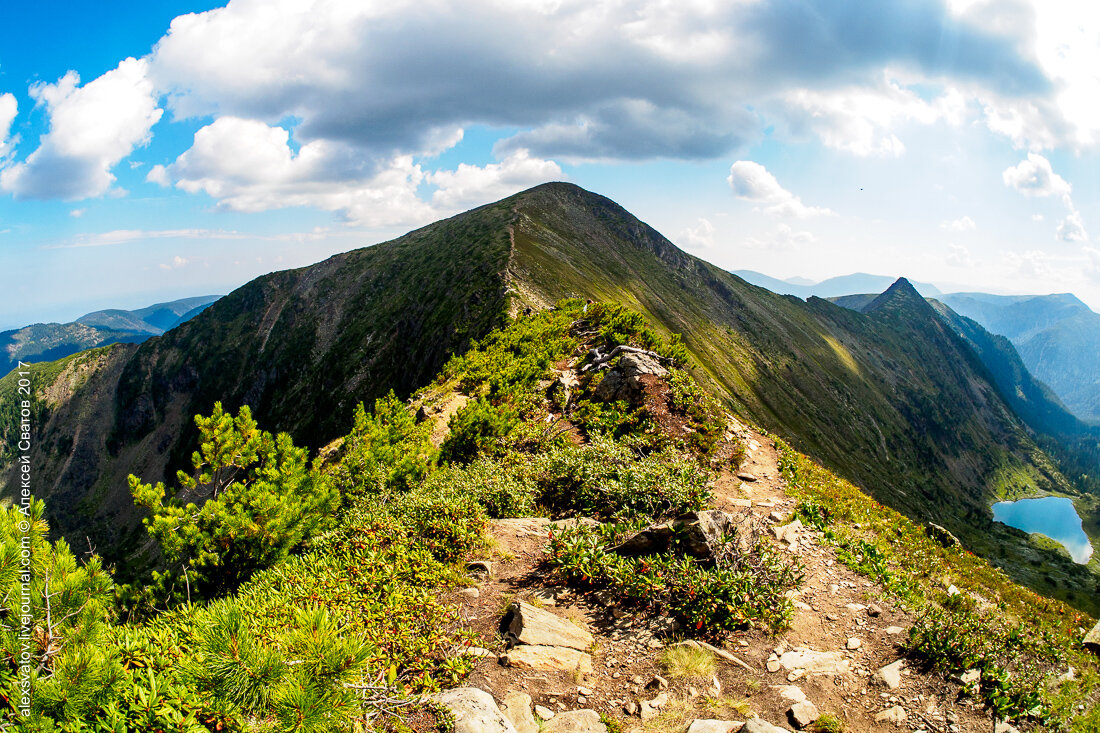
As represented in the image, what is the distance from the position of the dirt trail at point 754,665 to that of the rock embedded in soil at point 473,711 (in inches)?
18.0

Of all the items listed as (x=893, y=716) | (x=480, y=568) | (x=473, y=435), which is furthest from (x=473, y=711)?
(x=473, y=435)

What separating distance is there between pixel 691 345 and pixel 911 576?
88799 millimetres

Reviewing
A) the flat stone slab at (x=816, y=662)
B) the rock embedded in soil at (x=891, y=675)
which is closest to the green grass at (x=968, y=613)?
the rock embedded in soil at (x=891, y=675)

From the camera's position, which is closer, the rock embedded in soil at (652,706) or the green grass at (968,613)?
the rock embedded in soil at (652,706)

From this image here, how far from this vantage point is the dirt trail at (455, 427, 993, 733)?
6652 millimetres

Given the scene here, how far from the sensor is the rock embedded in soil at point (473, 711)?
18.7 feet

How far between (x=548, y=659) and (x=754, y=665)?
3143 millimetres

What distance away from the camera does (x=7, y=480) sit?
458 ft

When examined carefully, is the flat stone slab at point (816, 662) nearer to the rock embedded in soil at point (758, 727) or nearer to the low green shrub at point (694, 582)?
the low green shrub at point (694, 582)

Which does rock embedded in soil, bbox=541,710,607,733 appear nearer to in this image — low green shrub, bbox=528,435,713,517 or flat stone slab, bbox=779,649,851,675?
flat stone slab, bbox=779,649,851,675

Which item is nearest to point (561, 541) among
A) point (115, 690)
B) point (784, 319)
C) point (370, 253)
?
point (115, 690)

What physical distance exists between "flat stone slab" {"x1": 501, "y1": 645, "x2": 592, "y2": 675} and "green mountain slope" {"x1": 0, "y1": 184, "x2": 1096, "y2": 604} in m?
45.0

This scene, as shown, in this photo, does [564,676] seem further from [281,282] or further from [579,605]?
[281,282]

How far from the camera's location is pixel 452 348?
5375cm
